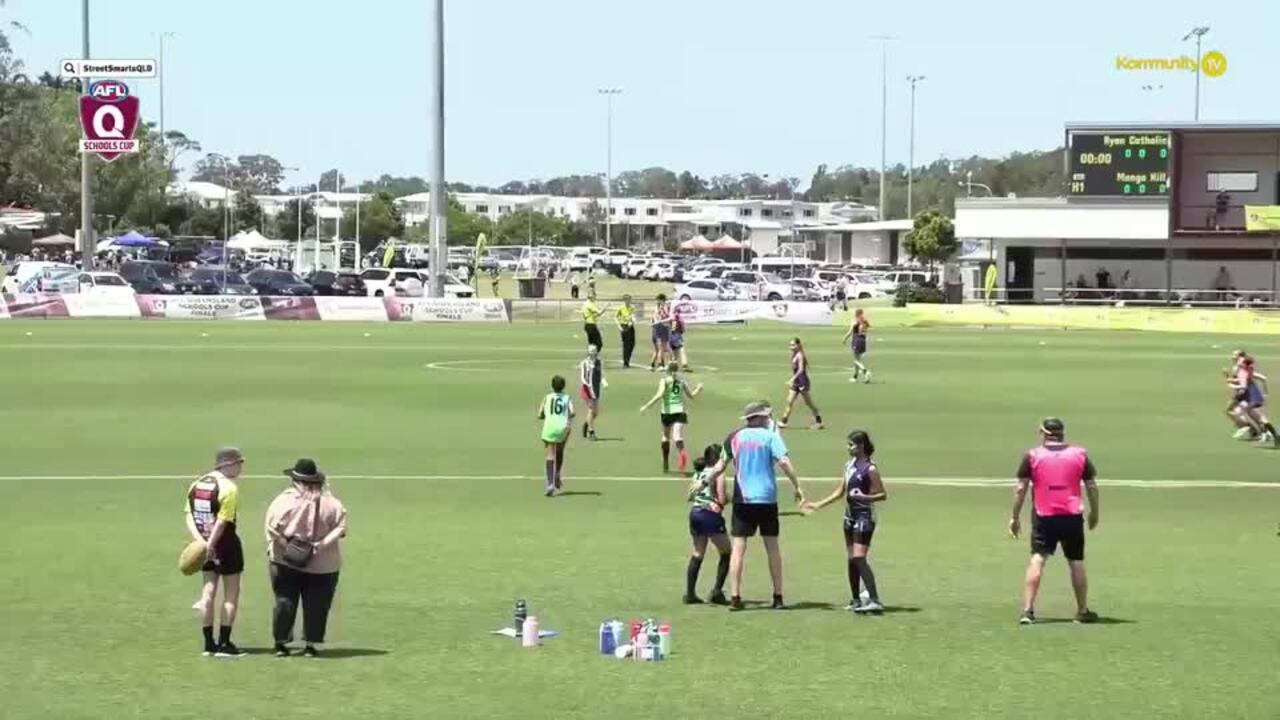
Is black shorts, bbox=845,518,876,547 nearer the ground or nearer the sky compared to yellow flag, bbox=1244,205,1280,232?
nearer the ground

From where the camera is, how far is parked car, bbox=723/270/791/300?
90.4 meters

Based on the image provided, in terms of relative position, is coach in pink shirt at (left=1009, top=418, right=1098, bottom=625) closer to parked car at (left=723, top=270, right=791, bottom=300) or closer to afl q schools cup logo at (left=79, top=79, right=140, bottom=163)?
afl q schools cup logo at (left=79, top=79, right=140, bottom=163)

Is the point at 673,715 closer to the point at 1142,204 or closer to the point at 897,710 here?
the point at 897,710

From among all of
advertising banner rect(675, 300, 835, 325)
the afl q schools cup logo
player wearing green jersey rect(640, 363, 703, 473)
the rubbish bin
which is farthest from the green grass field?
the rubbish bin

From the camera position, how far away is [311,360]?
49.2 m

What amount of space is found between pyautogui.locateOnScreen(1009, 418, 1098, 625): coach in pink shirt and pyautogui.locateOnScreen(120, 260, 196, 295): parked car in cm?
6683

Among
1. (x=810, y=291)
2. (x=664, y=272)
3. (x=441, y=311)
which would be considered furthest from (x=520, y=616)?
(x=664, y=272)

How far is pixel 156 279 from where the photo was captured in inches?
3469

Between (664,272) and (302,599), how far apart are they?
114 metres

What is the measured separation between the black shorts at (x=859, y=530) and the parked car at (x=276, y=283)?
71483 millimetres

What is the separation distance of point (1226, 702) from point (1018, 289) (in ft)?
240

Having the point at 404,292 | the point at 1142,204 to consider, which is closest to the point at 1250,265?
the point at 1142,204

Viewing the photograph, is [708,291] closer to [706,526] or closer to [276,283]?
[276,283]

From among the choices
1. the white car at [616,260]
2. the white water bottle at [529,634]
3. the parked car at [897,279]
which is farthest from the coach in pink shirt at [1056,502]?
the white car at [616,260]
